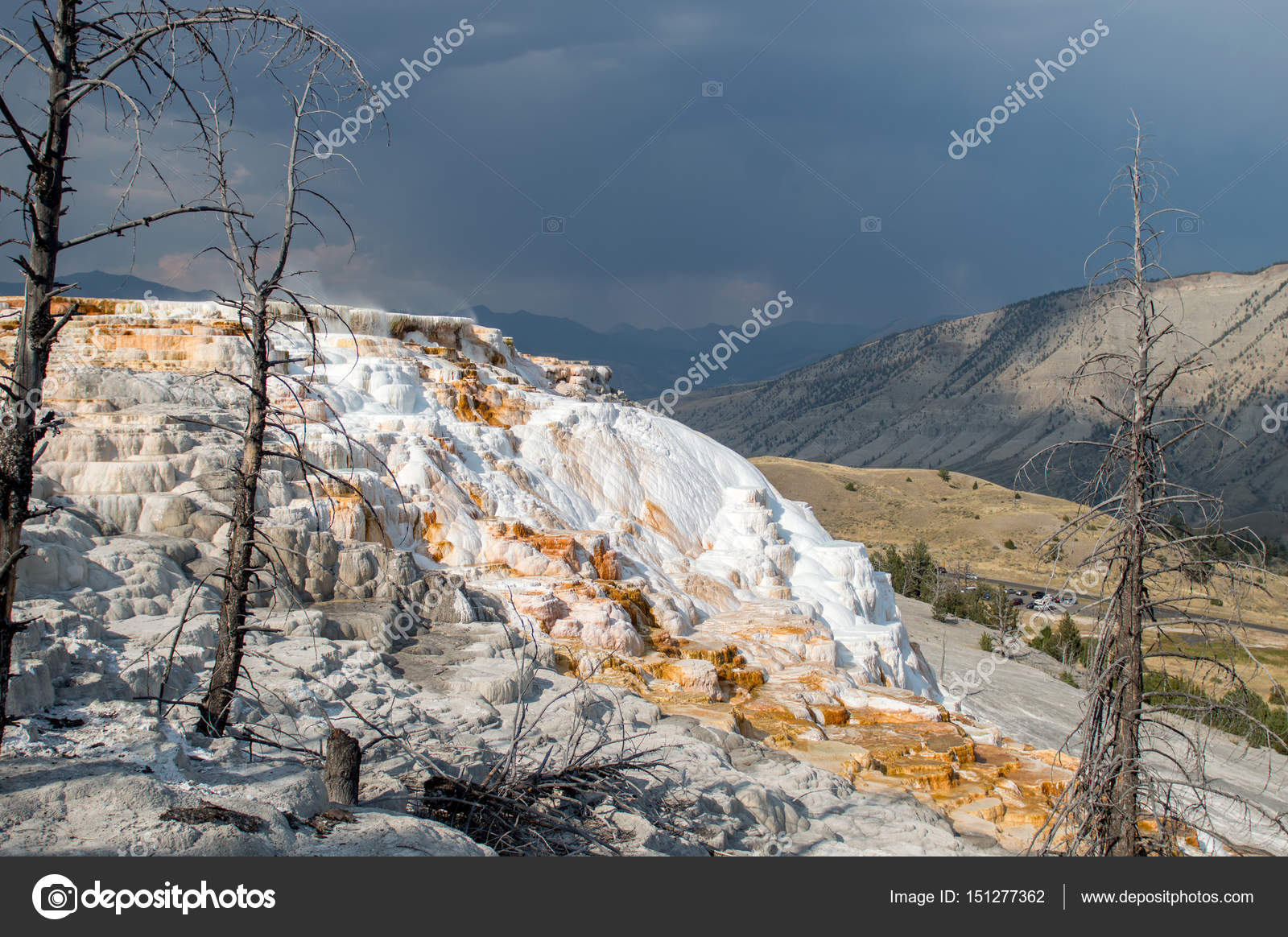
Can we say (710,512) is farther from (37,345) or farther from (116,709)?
(37,345)

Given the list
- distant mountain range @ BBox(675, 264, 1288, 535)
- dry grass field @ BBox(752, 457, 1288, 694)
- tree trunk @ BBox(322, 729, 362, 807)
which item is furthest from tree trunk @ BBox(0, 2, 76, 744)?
distant mountain range @ BBox(675, 264, 1288, 535)

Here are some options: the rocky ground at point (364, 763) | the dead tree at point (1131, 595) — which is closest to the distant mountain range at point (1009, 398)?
the rocky ground at point (364, 763)

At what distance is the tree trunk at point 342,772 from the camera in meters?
5.36

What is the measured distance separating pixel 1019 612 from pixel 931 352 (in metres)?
105

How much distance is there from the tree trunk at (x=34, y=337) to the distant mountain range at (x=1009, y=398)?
74.8 metres

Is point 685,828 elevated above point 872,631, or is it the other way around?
point 872,631

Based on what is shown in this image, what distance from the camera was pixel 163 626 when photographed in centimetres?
884

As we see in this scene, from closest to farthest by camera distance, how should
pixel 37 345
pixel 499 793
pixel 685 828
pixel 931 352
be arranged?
pixel 37 345, pixel 499 793, pixel 685 828, pixel 931 352

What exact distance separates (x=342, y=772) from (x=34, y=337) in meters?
2.84
